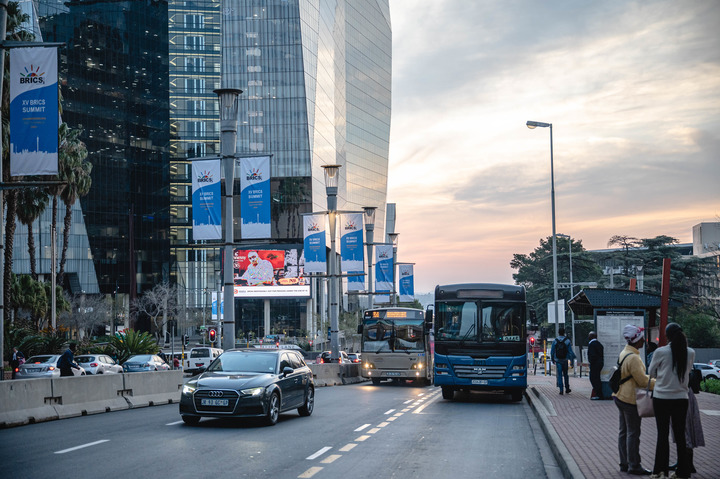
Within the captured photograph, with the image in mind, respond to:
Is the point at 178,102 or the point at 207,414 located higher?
the point at 178,102

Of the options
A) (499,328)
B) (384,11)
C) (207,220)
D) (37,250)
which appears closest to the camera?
(499,328)

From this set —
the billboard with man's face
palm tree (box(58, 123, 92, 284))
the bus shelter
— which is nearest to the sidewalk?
the bus shelter

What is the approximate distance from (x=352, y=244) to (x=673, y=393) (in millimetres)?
36835

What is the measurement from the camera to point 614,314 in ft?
76.2

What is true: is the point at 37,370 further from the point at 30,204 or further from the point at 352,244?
the point at 352,244

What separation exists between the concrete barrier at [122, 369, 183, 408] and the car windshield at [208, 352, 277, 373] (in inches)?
214

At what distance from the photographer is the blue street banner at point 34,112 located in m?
15.9

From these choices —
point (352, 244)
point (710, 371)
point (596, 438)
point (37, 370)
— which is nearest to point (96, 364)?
point (37, 370)

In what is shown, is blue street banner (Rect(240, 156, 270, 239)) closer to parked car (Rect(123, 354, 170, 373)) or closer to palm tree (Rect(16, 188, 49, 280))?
parked car (Rect(123, 354, 170, 373))

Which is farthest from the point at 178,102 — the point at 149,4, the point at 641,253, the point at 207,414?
the point at 207,414

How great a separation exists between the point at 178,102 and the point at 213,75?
6.30 m

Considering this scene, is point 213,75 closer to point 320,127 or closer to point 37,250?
point 320,127

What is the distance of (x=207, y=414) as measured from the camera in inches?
615

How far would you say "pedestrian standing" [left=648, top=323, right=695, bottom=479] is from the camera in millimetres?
9031
